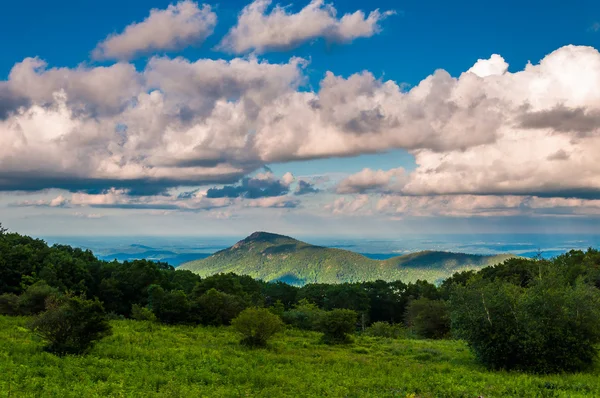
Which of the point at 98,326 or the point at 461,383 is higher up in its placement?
the point at 98,326

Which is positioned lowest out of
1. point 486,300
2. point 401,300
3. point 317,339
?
point 401,300

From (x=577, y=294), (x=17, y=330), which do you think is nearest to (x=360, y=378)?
(x=577, y=294)

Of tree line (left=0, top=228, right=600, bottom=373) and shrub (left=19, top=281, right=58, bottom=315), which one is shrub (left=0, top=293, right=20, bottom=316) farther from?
shrub (left=19, top=281, right=58, bottom=315)

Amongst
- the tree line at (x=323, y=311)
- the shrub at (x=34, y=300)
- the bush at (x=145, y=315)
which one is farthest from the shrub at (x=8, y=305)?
the bush at (x=145, y=315)

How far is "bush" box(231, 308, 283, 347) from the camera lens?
36.5 metres

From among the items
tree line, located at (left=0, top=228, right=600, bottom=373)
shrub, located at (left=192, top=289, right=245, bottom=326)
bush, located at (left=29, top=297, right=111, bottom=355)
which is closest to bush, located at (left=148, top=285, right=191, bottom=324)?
tree line, located at (left=0, top=228, right=600, bottom=373)

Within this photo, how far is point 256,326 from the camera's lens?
120 ft

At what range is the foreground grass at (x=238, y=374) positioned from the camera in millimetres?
20078

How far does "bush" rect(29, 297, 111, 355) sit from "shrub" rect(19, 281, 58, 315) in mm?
22235

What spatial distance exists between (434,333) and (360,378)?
161 ft

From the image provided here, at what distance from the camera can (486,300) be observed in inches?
1258

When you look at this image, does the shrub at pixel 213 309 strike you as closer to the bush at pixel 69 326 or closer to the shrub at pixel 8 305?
the shrub at pixel 8 305

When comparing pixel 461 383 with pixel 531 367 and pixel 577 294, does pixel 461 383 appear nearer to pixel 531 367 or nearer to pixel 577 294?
pixel 531 367

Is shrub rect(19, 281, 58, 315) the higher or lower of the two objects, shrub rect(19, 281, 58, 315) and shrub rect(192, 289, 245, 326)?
the higher
